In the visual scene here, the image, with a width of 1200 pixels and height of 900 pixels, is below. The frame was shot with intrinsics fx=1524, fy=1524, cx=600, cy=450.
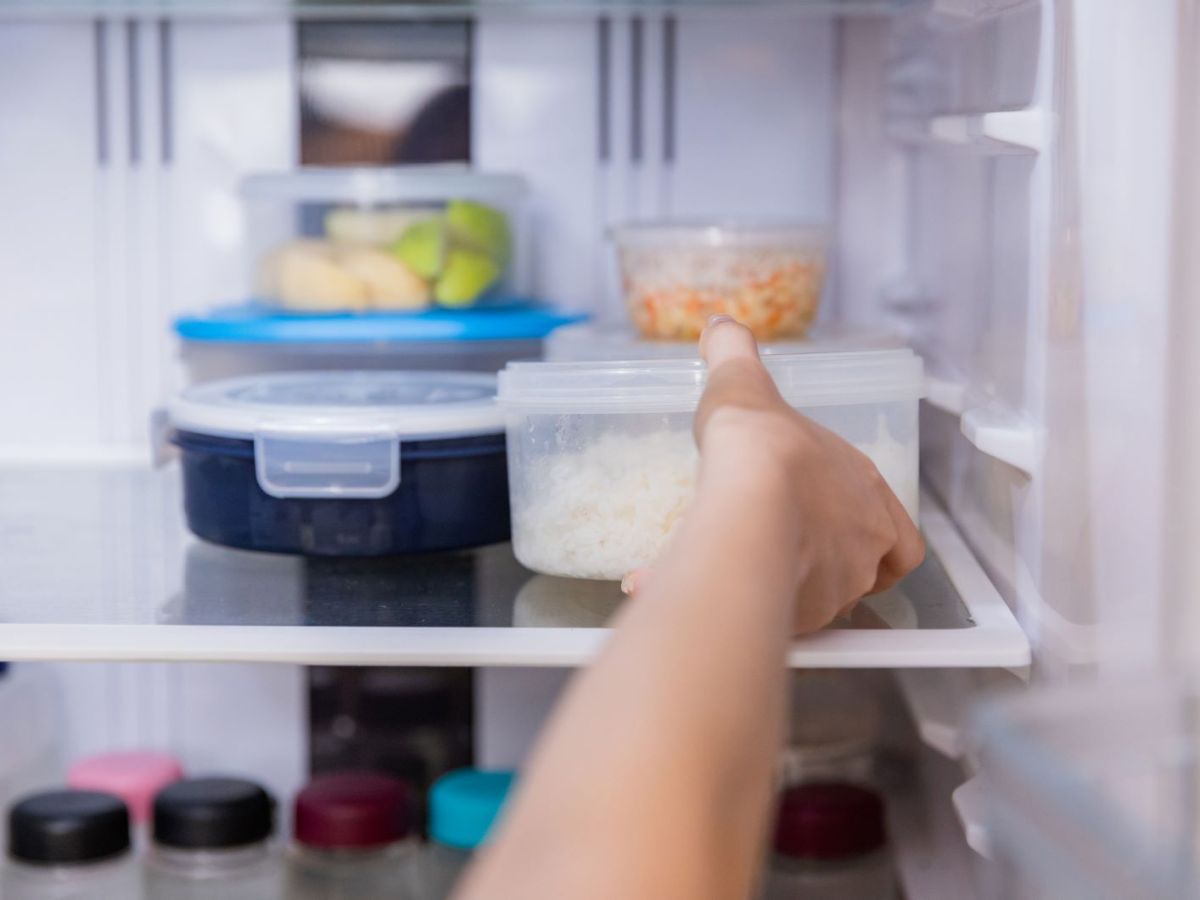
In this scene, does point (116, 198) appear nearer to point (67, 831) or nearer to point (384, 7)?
point (384, 7)

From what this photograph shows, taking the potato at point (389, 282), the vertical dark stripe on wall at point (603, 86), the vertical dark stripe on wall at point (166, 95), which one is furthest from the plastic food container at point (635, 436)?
the vertical dark stripe on wall at point (166, 95)

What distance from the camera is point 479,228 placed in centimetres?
129

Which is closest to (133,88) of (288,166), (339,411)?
(288,166)

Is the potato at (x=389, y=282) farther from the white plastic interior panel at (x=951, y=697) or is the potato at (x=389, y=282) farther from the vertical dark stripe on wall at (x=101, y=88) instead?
the white plastic interior panel at (x=951, y=697)

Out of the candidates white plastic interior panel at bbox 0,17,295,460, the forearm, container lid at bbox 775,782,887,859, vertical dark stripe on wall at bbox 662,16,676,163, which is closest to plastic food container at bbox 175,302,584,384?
white plastic interior panel at bbox 0,17,295,460

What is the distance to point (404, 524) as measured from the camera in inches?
39.1

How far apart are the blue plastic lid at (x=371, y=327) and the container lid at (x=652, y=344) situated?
0.05 metres

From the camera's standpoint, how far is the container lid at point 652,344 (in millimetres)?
1058

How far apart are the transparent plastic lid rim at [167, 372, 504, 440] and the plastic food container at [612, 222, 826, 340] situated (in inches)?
5.9

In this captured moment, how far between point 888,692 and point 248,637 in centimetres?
80

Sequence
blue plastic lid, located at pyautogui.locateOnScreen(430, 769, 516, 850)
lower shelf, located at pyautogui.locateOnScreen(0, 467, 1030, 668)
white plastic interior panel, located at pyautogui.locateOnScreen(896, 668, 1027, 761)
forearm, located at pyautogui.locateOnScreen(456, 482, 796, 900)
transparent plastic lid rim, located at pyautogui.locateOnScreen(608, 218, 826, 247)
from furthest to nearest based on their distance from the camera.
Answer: blue plastic lid, located at pyautogui.locateOnScreen(430, 769, 516, 850), transparent plastic lid rim, located at pyautogui.locateOnScreen(608, 218, 826, 247), white plastic interior panel, located at pyautogui.locateOnScreen(896, 668, 1027, 761), lower shelf, located at pyautogui.locateOnScreen(0, 467, 1030, 668), forearm, located at pyautogui.locateOnScreen(456, 482, 796, 900)

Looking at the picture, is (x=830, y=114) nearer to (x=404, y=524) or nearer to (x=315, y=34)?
(x=315, y=34)

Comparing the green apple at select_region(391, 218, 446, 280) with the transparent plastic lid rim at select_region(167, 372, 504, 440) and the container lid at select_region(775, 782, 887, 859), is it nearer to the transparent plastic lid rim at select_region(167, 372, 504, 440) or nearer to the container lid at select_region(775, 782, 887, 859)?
the transparent plastic lid rim at select_region(167, 372, 504, 440)

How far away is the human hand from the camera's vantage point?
0.59 metres
